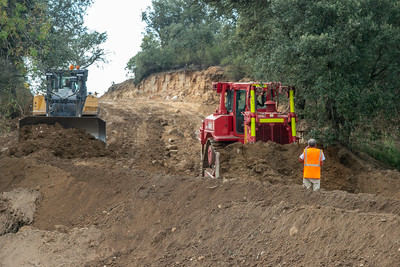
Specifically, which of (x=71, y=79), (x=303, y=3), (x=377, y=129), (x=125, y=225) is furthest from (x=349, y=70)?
(x=71, y=79)

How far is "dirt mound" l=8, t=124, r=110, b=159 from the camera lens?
1316 centimetres

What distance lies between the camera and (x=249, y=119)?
10094 mm

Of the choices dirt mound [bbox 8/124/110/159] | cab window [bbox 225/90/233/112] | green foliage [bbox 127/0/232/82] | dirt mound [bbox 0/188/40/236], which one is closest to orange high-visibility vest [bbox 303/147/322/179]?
cab window [bbox 225/90/233/112]

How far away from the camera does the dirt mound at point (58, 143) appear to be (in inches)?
518

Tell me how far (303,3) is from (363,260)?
9172mm

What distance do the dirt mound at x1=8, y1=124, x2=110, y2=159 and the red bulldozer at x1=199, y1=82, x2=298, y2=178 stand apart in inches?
169

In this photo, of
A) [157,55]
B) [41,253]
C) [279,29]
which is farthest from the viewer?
[157,55]

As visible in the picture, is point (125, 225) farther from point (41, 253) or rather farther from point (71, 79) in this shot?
point (71, 79)

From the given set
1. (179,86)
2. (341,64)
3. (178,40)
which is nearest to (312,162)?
(341,64)

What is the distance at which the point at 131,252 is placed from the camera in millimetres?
6316

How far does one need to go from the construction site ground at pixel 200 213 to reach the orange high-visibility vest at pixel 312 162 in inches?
24.8

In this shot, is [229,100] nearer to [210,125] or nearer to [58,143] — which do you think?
[210,125]

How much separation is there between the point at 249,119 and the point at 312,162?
2.26 m

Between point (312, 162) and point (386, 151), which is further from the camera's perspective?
point (386, 151)
